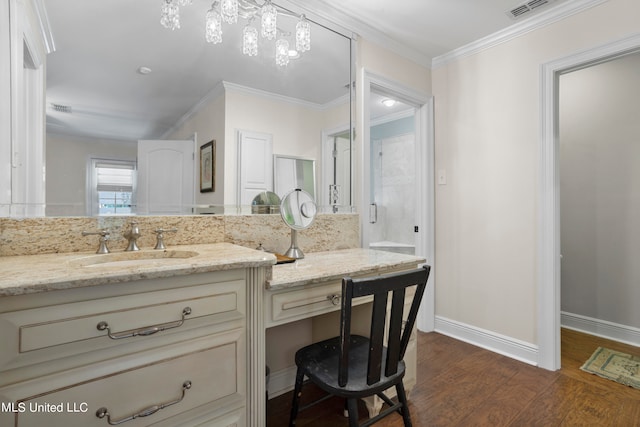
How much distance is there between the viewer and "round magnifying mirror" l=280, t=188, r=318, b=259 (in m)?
1.69

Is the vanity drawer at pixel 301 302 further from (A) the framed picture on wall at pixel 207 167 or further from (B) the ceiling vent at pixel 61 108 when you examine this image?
(B) the ceiling vent at pixel 61 108

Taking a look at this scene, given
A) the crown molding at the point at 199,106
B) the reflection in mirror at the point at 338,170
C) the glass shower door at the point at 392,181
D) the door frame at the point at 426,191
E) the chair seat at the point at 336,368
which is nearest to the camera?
the chair seat at the point at 336,368

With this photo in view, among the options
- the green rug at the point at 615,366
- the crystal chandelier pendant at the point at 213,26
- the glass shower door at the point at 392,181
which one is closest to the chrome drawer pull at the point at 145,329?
the crystal chandelier pendant at the point at 213,26

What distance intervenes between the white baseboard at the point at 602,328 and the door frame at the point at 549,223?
926 mm

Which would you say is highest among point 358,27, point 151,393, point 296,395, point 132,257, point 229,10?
point 358,27

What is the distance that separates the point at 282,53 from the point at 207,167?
869mm

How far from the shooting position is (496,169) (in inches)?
96.7

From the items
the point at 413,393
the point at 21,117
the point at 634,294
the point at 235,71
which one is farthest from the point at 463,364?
the point at 21,117

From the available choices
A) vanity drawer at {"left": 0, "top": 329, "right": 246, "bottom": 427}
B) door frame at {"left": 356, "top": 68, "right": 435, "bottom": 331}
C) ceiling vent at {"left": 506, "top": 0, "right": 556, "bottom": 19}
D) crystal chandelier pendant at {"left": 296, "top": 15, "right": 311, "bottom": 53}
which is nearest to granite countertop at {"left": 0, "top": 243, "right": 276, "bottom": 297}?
vanity drawer at {"left": 0, "top": 329, "right": 246, "bottom": 427}

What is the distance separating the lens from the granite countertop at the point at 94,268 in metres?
0.77

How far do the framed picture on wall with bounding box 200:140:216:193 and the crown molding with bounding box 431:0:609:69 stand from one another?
2.23 meters

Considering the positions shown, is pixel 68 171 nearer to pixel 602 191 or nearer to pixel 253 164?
pixel 253 164

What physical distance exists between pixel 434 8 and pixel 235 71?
141 cm

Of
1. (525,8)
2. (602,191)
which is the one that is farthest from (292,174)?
(602,191)
